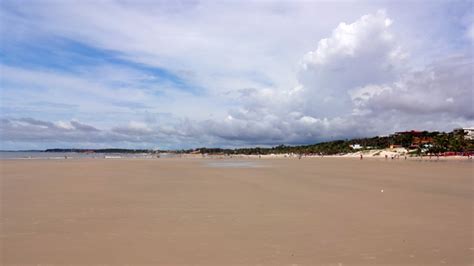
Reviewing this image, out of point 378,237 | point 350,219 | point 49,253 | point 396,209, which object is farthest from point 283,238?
point 396,209

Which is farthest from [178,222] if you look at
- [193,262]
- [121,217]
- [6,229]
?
[6,229]

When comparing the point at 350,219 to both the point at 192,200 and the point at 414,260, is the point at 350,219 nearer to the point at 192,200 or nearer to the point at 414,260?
the point at 414,260

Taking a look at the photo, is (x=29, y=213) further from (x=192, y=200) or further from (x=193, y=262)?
(x=193, y=262)

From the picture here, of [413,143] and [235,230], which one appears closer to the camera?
[235,230]

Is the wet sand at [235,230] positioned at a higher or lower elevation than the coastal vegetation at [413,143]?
lower

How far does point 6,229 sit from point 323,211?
903 cm

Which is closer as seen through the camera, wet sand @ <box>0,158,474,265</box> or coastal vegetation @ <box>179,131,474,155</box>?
wet sand @ <box>0,158,474,265</box>

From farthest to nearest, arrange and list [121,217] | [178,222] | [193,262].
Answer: [121,217]
[178,222]
[193,262]

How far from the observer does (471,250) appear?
7.34 m

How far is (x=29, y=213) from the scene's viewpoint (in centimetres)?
1100

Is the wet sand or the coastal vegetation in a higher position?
the coastal vegetation

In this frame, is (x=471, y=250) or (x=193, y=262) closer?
(x=193, y=262)

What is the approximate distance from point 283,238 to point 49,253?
A: 16.1ft

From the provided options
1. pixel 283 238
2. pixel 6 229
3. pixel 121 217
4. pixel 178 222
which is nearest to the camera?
pixel 283 238
